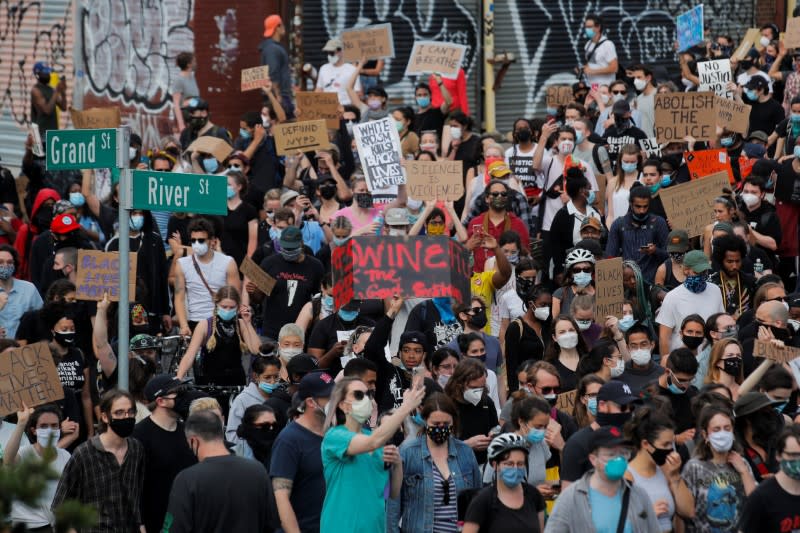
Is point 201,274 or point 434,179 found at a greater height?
point 434,179

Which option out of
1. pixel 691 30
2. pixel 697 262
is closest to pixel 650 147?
pixel 691 30

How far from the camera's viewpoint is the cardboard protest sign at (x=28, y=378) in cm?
1105

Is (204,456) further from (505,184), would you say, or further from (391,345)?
(505,184)

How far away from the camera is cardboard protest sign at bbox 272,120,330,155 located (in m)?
18.9

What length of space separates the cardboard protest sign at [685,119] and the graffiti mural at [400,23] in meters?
9.88

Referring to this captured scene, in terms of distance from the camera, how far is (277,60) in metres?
24.1

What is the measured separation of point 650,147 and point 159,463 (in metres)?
10.1

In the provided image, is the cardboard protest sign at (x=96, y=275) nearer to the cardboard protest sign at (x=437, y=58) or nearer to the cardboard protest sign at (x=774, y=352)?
the cardboard protest sign at (x=774, y=352)

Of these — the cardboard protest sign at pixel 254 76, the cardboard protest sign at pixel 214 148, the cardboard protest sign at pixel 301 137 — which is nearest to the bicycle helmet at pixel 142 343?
the cardboard protest sign at pixel 301 137

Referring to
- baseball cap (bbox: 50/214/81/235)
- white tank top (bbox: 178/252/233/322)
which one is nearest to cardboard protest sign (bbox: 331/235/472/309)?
white tank top (bbox: 178/252/233/322)

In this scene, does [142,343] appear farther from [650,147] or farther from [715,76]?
[715,76]

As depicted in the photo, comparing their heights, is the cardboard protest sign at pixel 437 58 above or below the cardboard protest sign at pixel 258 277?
above

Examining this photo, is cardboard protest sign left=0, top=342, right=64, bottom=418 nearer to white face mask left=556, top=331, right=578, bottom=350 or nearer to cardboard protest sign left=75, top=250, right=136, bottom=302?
cardboard protest sign left=75, top=250, right=136, bottom=302

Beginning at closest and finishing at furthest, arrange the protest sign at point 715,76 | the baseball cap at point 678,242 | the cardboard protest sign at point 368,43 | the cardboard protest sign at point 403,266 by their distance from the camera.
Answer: the cardboard protest sign at point 403,266, the baseball cap at point 678,242, the protest sign at point 715,76, the cardboard protest sign at point 368,43
